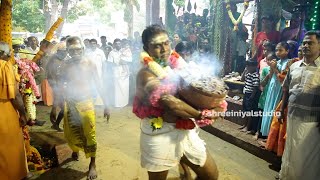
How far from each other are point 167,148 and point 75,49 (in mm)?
2387

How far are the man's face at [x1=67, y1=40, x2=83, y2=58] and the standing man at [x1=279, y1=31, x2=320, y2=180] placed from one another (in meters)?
3.23

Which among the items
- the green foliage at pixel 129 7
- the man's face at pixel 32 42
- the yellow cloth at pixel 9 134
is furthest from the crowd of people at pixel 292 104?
the green foliage at pixel 129 7

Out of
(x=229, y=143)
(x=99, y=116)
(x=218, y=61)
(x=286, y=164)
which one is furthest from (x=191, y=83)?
(x=218, y=61)

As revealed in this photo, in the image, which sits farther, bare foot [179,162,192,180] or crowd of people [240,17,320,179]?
bare foot [179,162,192,180]

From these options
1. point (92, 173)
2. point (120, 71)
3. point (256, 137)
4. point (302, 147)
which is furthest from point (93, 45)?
point (302, 147)

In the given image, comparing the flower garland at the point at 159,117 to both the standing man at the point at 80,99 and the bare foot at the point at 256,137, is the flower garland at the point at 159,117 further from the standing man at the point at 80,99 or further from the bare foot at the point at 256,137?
the bare foot at the point at 256,137

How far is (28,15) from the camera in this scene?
86.3 ft

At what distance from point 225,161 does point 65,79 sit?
3.27 metres

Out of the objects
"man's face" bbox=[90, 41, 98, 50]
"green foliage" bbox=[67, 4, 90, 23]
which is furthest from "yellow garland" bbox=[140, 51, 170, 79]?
"green foliage" bbox=[67, 4, 90, 23]

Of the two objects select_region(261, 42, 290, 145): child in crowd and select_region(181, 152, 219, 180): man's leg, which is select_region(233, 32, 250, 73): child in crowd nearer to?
select_region(261, 42, 290, 145): child in crowd

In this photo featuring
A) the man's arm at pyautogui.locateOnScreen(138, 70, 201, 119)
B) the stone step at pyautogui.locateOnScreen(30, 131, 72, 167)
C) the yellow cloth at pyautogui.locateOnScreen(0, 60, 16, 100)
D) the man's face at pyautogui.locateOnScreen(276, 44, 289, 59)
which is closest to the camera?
the man's arm at pyautogui.locateOnScreen(138, 70, 201, 119)

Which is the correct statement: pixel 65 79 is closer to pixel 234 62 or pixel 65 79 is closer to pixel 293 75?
pixel 293 75

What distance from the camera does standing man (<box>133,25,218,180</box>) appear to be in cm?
275

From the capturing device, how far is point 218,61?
937 centimetres
